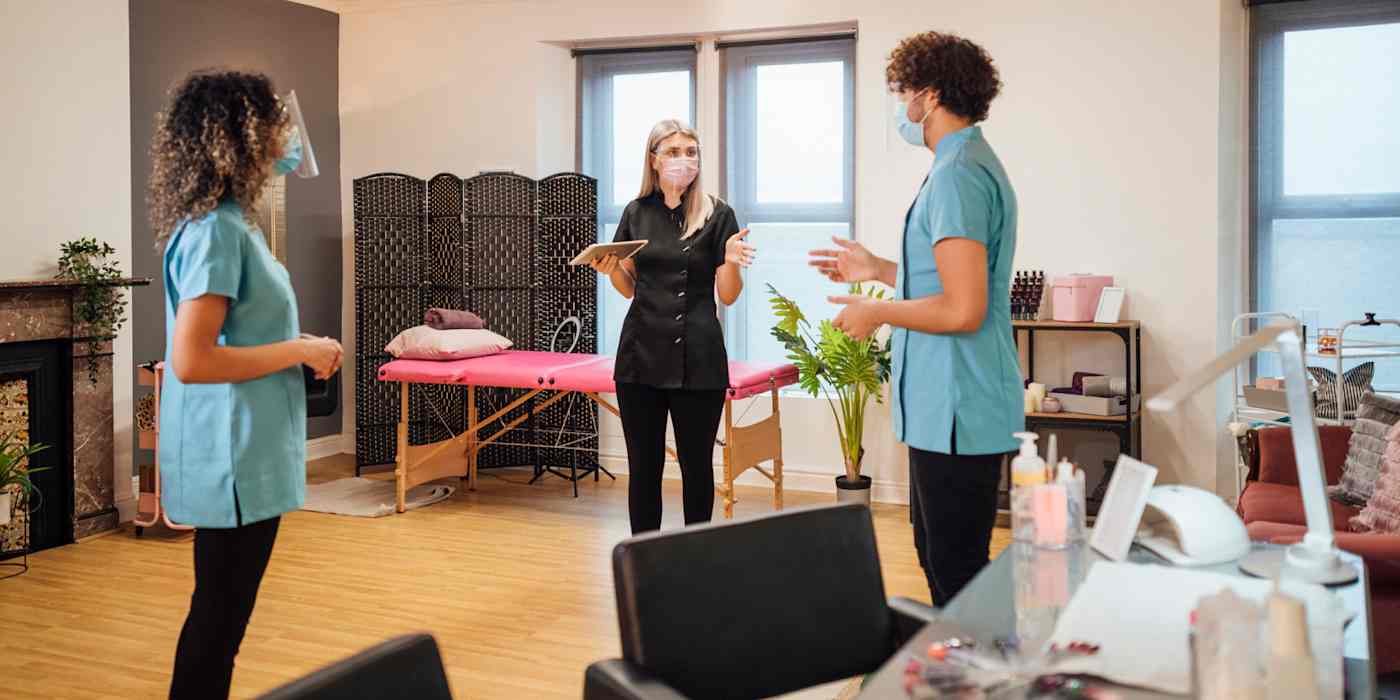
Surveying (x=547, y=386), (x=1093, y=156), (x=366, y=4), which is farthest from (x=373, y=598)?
(x=366, y=4)

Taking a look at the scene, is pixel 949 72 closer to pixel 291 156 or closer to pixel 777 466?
pixel 291 156

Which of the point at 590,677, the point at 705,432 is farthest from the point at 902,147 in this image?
the point at 590,677

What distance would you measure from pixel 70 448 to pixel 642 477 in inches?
102

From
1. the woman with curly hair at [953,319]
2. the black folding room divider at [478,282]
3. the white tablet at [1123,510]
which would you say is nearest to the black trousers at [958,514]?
the woman with curly hair at [953,319]

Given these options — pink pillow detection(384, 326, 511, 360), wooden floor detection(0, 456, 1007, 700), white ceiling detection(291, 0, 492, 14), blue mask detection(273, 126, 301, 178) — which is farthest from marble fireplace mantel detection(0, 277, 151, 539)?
blue mask detection(273, 126, 301, 178)

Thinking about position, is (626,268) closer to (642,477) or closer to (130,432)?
(642,477)

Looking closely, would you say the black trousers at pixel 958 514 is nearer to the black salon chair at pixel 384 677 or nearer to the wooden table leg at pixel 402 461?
the black salon chair at pixel 384 677

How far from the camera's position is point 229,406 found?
83.8 inches

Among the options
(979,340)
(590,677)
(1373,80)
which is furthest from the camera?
(1373,80)

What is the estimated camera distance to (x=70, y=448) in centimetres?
468

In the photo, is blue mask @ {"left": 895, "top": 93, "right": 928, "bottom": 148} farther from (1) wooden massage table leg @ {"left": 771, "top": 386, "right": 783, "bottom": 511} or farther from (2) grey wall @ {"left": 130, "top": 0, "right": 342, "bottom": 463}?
(2) grey wall @ {"left": 130, "top": 0, "right": 342, "bottom": 463}

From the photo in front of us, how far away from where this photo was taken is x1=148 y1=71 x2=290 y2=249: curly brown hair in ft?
6.80

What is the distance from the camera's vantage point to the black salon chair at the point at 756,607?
1524mm

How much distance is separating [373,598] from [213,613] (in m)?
1.92
